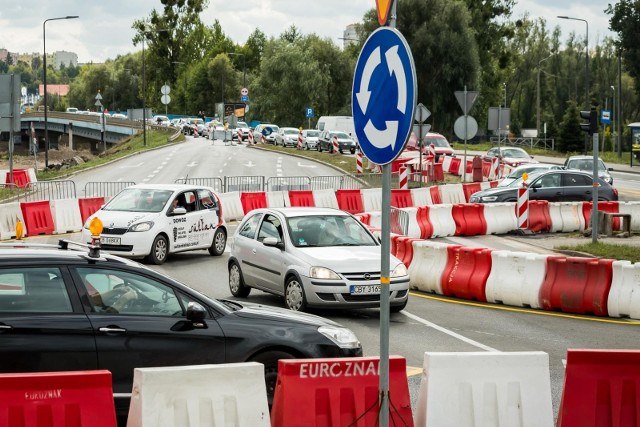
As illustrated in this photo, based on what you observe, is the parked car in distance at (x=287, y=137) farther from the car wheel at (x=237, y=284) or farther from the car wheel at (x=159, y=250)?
the car wheel at (x=237, y=284)

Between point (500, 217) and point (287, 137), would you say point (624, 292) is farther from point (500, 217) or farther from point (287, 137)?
point (287, 137)

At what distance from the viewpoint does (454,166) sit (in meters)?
52.9

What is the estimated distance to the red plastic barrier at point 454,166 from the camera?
172 feet

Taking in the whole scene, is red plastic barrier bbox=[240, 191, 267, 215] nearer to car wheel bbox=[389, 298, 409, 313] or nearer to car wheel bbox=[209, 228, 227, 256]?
car wheel bbox=[209, 228, 227, 256]

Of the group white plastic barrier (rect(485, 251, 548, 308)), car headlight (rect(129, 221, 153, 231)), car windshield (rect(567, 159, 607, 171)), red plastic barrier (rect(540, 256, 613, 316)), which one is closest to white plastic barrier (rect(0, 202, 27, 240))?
car headlight (rect(129, 221, 153, 231))

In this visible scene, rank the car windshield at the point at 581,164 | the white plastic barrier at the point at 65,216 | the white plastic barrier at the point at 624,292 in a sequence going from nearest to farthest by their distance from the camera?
1. the white plastic barrier at the point at 624,292
2. the white plastic barrier at the point at 65,216
3. the car windshield at the point at 581,164

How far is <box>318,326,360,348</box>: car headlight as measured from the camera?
888 centimetres

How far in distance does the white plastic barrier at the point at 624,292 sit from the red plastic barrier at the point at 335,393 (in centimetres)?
884

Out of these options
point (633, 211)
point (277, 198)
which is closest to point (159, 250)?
point (277, 198)

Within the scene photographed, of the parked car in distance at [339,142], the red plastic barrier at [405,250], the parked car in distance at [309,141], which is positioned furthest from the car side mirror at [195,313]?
the parked car in distance at [309,141]

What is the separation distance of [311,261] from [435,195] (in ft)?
70.3

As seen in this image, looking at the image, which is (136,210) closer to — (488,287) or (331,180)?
(488,287)

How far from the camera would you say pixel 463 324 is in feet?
48.2

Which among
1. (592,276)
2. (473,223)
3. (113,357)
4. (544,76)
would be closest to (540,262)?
(592,276)
